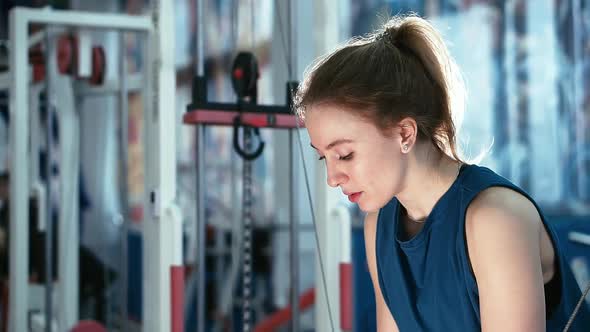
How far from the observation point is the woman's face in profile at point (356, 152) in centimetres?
103

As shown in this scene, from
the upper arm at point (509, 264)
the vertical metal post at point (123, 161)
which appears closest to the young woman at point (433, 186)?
the upper arm at point (509, 264)

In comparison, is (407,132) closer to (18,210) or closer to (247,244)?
(247,244)

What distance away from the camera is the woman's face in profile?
40.7 inches

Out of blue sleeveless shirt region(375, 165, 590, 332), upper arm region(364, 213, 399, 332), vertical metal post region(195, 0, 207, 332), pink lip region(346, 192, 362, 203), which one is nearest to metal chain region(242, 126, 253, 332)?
vertical metal post region(195, 0, 207, 332)

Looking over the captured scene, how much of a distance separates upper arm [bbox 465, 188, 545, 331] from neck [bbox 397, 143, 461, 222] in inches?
4.7

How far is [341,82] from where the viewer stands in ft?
3.44

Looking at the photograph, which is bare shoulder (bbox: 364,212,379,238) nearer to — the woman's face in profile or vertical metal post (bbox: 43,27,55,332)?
the woman's face in profile

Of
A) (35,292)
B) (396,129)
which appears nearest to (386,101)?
(396,129)

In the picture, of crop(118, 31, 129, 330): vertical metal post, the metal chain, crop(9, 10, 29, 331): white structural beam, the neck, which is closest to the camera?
the neck

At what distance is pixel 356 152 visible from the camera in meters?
1.04

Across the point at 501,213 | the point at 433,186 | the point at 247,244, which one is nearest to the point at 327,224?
the point at 247,244

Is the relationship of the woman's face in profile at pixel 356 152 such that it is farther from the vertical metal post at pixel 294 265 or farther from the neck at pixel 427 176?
the vertical metal post at pixel 294 265

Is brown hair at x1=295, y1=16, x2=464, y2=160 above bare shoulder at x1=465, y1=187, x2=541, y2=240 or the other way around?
above

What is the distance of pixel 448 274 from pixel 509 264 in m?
0.14
